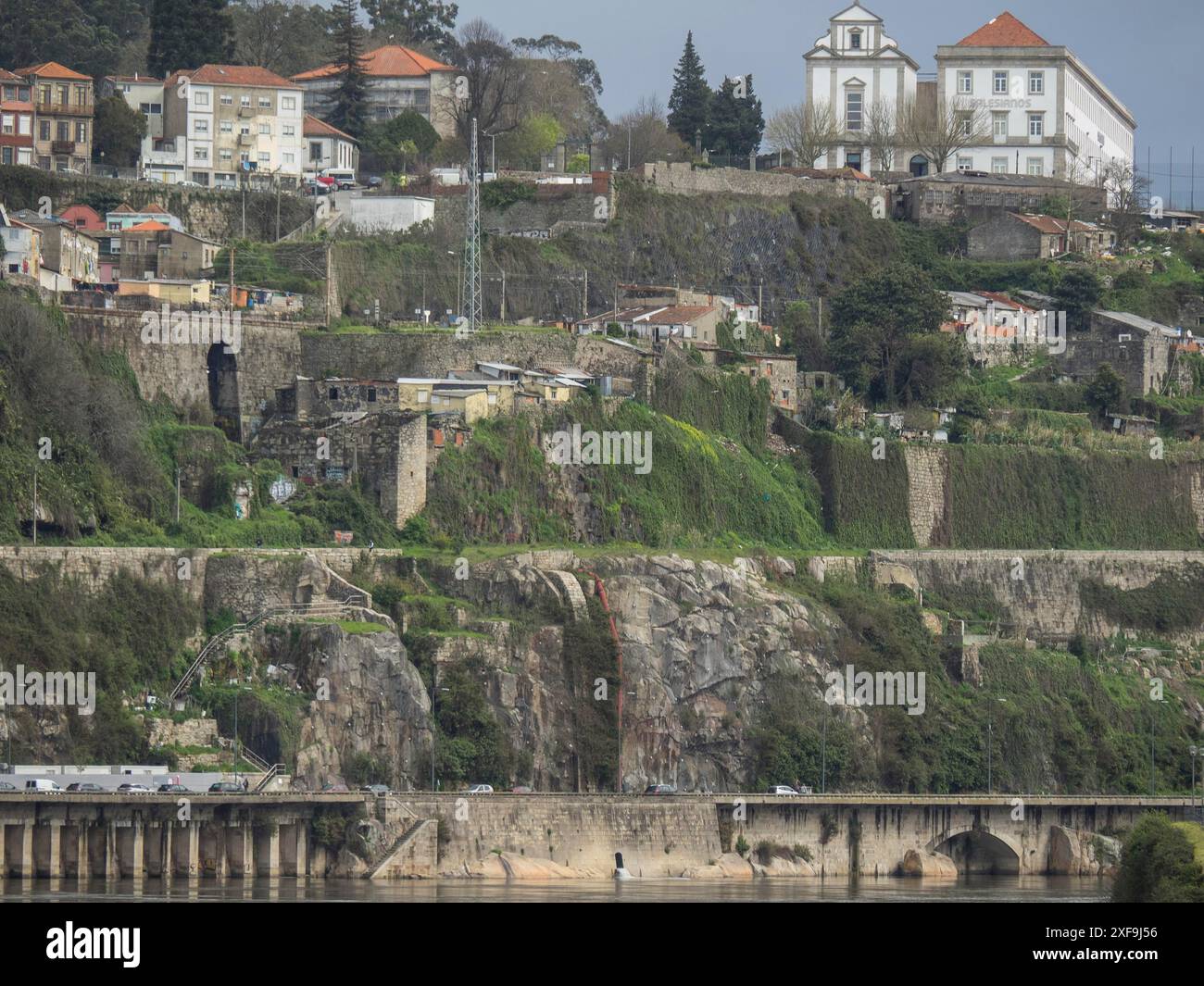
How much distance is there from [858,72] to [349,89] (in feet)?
74.6

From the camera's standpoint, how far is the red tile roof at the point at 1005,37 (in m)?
137

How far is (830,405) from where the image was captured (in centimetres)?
11188

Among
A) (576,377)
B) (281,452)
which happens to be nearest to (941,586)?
(576,377)

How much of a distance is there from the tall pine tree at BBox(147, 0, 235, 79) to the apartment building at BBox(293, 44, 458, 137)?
19.5 feet

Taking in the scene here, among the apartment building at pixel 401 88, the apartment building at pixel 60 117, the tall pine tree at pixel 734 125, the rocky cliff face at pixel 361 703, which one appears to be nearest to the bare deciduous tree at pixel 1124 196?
the tall pine tree at pixel 734 125

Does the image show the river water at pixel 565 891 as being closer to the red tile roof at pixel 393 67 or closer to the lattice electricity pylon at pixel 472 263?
the lattice electricity pylon at pixel 472 263

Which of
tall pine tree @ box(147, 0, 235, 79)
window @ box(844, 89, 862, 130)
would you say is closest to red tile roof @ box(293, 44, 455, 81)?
tall pine tree @ box(147, 0, 235, 79)

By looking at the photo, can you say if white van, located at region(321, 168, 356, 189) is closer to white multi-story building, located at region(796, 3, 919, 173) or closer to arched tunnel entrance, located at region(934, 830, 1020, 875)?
white multi-story building, located at region(796, 3, 919, 173)

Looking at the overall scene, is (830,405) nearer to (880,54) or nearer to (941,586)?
(941,586)

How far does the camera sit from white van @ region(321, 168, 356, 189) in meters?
120

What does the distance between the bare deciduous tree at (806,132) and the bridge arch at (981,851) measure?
48165mm

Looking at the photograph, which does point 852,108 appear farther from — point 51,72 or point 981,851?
point 981,851

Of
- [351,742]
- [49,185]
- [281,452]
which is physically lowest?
[351,742]
